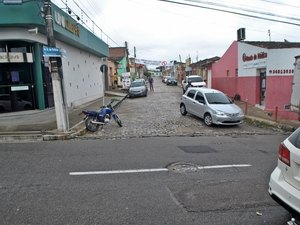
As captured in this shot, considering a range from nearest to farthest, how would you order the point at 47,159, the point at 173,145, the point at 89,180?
the point at 89,180
the point at 47,159
the point at 173,145

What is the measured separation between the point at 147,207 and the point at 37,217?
5.45 ft

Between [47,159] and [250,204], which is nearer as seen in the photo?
[250,204]

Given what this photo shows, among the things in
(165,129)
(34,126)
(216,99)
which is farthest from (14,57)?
(216,99)

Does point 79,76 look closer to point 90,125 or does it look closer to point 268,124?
point 90,125

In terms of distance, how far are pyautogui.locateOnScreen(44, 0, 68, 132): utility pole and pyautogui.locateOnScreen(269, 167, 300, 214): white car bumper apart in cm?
879

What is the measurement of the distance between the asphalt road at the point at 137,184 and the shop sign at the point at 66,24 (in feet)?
24.3

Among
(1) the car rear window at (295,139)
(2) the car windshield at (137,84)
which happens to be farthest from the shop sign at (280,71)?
(1) the car rear window at (295,139)

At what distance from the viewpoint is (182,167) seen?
724 cm

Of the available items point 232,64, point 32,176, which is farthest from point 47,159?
point 232,64

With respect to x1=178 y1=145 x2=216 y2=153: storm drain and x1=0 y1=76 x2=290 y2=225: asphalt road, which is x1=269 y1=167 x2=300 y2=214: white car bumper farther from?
x1=178 y1=145 x2=216 y2=153: storm drain

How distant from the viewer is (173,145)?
9836mm

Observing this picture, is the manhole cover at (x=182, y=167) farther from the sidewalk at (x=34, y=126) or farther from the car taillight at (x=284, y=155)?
the sidewalk at (x=34, y=126)

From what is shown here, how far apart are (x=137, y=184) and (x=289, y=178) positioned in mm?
2926

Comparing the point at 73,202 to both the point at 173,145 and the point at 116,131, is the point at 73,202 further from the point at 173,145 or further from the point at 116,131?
the point at 116,131
